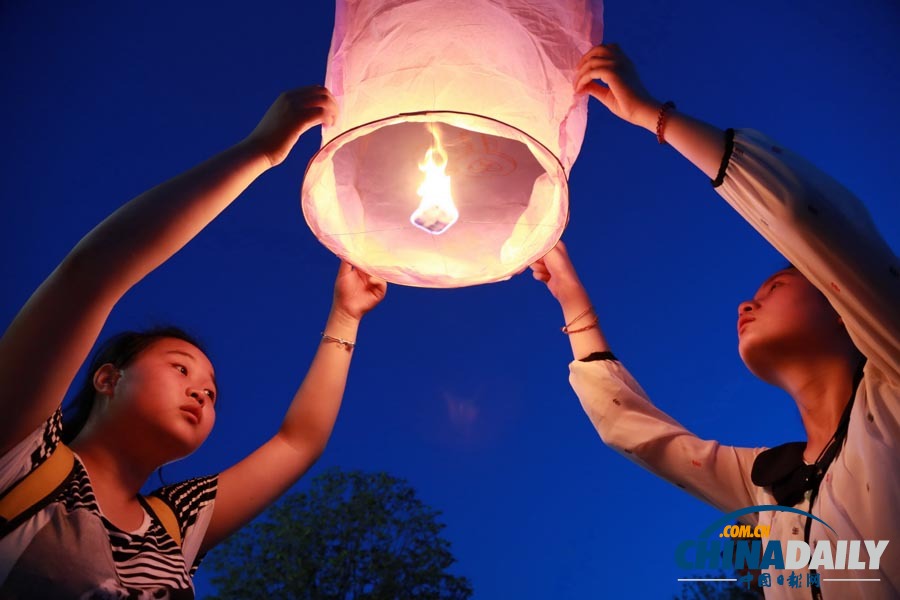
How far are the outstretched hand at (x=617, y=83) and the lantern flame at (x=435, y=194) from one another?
1.24 ft

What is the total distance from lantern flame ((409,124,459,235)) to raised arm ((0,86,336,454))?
0.41 m

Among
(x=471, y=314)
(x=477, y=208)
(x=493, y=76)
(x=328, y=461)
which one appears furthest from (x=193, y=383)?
(x=328, y=461)

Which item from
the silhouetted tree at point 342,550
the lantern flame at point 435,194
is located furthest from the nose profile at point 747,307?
the silhouetted tree at point 342,550

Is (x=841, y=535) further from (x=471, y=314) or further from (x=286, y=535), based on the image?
(x=471, y=314)

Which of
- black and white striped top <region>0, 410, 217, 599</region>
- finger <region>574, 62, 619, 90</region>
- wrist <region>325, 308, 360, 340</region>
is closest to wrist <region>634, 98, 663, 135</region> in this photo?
finger <region>574, 62, 619, 90</region>

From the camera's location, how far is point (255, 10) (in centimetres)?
703

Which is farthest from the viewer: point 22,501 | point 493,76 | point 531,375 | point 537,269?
point 531,375

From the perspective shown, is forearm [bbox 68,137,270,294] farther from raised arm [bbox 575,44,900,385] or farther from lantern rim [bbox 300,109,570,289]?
raised arm [bbox 575,44,900,385]

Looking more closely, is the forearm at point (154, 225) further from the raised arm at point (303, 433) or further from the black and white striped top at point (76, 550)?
the raised arm at point (303, 433)

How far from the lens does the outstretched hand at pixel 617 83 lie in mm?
1520

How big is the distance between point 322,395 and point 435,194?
0.76 meters

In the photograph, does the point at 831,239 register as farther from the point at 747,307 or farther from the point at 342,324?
the point at 342,324

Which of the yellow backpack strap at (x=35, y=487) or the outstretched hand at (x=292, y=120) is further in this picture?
the outstretched hand at (x=292, y=120)

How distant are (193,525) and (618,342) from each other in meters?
8.55
